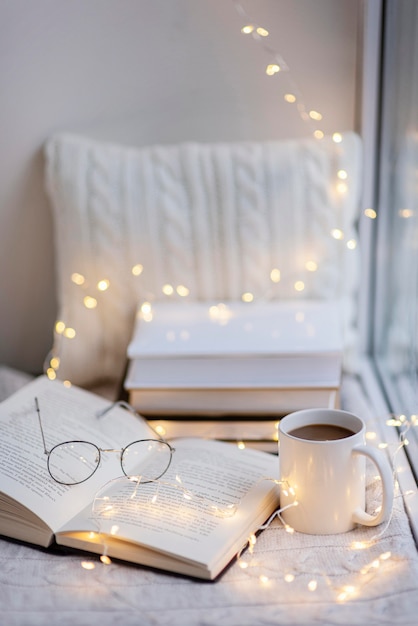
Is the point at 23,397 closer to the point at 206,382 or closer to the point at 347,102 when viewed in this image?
the point at 206,382

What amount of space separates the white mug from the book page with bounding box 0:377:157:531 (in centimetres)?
21

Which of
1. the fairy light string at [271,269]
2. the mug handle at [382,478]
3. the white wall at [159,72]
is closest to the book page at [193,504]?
the mug handle at [382,478]

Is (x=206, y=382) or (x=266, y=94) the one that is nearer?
(x=206, y=382)

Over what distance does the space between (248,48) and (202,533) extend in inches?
30.5

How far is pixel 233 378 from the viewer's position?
3.29 ft

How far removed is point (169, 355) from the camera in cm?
100

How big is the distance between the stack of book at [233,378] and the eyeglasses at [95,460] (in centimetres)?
10

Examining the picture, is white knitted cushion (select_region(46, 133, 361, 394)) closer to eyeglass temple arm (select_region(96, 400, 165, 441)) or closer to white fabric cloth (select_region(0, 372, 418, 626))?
eyeglass temple arm (select_region(96, 400, 165, 441))

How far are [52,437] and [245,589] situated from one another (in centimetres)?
30

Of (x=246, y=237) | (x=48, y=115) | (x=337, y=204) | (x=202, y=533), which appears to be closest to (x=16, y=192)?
(x=48, y=115)

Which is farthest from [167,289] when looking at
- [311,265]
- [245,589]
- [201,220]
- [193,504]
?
[245,589]

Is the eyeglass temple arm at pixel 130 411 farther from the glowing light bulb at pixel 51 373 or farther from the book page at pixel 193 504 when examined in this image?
the glowing light bulb at pixel 51 373

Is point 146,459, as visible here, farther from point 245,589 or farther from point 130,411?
point 245,589

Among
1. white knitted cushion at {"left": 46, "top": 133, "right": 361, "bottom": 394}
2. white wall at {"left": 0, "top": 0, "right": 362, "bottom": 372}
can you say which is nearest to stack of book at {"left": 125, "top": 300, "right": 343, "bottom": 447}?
white knitted cushion at {"left": 46, "top": 133, "right": 361, "bottom": 394}
